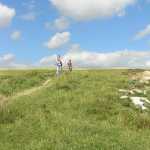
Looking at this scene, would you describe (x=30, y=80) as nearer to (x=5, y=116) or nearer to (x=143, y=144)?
(x=5, y=116)

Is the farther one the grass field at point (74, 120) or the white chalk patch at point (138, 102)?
the white chalk patch at point (138, 102)

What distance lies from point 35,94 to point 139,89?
331 inches

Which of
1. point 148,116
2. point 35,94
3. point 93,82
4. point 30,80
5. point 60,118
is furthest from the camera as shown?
point 30,80

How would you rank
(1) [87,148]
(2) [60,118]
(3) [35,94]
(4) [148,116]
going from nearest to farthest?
(1) [87,148] → (2) [60,118] → (4) [148,116] → (3) [35,94]

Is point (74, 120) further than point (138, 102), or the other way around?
point (138, 102)

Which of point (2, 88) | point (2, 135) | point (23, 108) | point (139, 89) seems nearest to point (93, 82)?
point (139, 89)

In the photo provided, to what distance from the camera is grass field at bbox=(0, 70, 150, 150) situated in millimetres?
19406

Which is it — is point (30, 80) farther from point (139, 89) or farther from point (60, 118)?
point (60, 118)

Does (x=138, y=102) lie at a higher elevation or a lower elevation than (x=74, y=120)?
higher

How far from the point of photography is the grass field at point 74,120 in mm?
19406

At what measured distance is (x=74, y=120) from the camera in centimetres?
2409

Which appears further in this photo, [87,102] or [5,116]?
[87,102]

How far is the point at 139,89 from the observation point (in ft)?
116

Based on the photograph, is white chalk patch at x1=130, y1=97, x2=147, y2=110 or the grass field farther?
white chalk patch at x1=130, y1=97, x2=147, y2=110
